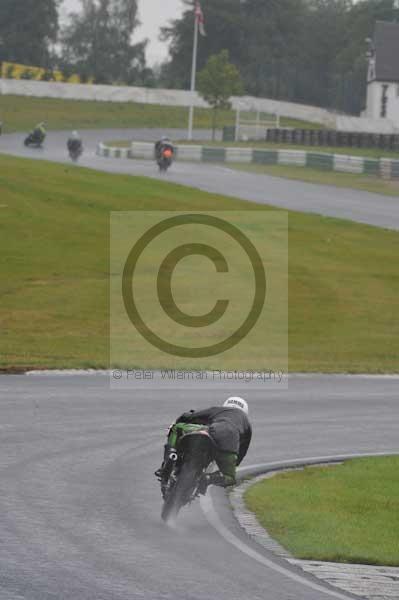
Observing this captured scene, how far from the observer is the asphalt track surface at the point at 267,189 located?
148 ft

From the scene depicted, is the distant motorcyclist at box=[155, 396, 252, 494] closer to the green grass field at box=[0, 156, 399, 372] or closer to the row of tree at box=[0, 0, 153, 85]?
the green grass field at box=[0, 156, 399, 372]

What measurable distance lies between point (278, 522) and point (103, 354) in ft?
39.7

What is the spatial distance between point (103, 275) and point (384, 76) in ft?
249

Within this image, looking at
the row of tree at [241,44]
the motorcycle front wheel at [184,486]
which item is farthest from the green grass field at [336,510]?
the row of tree at [241,44]

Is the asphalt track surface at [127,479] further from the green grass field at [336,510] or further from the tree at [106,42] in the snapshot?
the tree at [106,42]

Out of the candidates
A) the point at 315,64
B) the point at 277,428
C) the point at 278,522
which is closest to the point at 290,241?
the point at 277,428

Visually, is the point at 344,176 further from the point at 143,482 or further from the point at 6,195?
the point at 143,482

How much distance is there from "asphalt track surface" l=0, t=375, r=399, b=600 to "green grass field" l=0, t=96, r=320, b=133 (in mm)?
70745

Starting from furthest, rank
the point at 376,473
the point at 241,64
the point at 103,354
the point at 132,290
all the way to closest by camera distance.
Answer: the point at 241,64
the point at 132,290
the point at 103,354
the point at 376,473

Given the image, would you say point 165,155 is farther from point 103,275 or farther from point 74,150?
point 103,275

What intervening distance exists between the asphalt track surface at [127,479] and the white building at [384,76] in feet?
271

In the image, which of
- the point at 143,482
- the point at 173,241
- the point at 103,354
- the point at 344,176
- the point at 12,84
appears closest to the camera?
the point at 143,482

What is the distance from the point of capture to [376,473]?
1374cm

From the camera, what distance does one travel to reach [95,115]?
3873 inches
